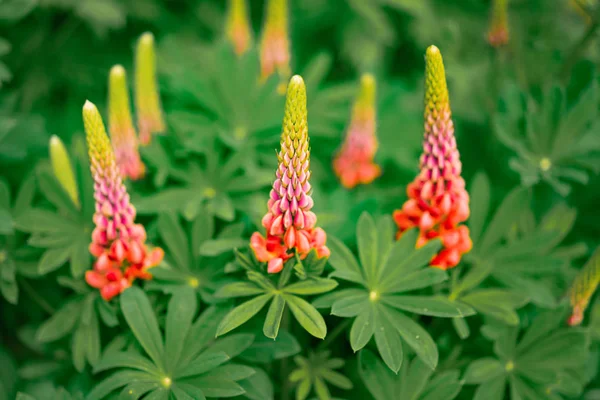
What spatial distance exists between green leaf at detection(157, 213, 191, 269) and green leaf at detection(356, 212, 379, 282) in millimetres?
696

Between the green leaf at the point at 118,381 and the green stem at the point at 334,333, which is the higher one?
the green stem at the point at 334,333

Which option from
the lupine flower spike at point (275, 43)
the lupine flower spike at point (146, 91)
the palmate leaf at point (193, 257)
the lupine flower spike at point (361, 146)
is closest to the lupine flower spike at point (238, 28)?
the lupine flower spike at point (275, 43)

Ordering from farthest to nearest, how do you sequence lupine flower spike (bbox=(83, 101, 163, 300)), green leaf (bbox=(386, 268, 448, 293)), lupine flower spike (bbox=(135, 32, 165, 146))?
lupine flower spike (bbox=(135, 32, 165, 146)) → green leaf (bbox=(386, 268, 448, 293)) → lupine flower spike (bbox=(83, 101, 163, 300))

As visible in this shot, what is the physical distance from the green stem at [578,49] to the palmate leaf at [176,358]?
2.13 metres

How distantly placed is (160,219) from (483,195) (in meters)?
1.35

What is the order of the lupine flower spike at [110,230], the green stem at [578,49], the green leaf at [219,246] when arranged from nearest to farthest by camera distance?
the lupine flower spike at [110,230], the green leaf at [219,246], the green stem at [578,49]

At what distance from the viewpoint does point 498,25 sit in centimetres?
296

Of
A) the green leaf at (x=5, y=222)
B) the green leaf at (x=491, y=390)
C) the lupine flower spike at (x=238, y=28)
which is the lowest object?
the green leaf at (x=491, y=390)

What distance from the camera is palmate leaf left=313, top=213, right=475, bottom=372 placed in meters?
1.98

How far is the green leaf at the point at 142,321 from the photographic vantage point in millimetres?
2102

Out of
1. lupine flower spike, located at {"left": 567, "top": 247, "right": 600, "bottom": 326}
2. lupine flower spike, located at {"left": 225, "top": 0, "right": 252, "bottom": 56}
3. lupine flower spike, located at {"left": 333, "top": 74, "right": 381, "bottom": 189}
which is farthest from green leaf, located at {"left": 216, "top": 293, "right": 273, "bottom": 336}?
lupine flower spike, located at {"left": 225, "top": 0, "right": 252, "bottom": 56}

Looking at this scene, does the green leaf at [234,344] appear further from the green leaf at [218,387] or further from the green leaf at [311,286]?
the green leaf at [311,286]

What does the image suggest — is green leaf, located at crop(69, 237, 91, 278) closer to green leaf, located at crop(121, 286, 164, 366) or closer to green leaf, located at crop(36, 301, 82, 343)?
green leaf, located at crop(36, 301, 82, 343)

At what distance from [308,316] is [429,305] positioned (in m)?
0.43
